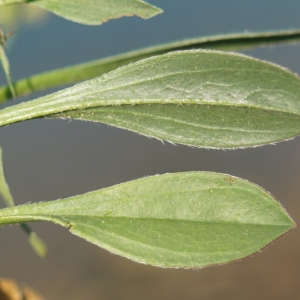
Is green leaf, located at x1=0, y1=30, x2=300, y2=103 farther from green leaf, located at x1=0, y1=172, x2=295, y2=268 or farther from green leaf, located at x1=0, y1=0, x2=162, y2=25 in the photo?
green leaf, located at x1=0, y1=172, x2=295, y2=268

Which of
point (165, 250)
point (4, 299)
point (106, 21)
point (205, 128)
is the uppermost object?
point (106, 21)

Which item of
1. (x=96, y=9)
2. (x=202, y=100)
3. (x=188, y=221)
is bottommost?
(x=188, y=221)

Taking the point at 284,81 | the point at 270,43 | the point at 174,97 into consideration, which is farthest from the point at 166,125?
the point at 270,43

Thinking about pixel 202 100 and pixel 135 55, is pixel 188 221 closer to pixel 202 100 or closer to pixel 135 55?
pixel 202 100

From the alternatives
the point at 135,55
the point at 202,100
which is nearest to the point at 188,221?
the point at 202,100

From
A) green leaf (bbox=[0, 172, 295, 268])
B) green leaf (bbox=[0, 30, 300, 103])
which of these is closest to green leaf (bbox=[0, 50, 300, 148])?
green leaf (bbox=[0, 172, 295, 268])

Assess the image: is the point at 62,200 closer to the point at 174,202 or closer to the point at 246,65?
the point at 174,202
